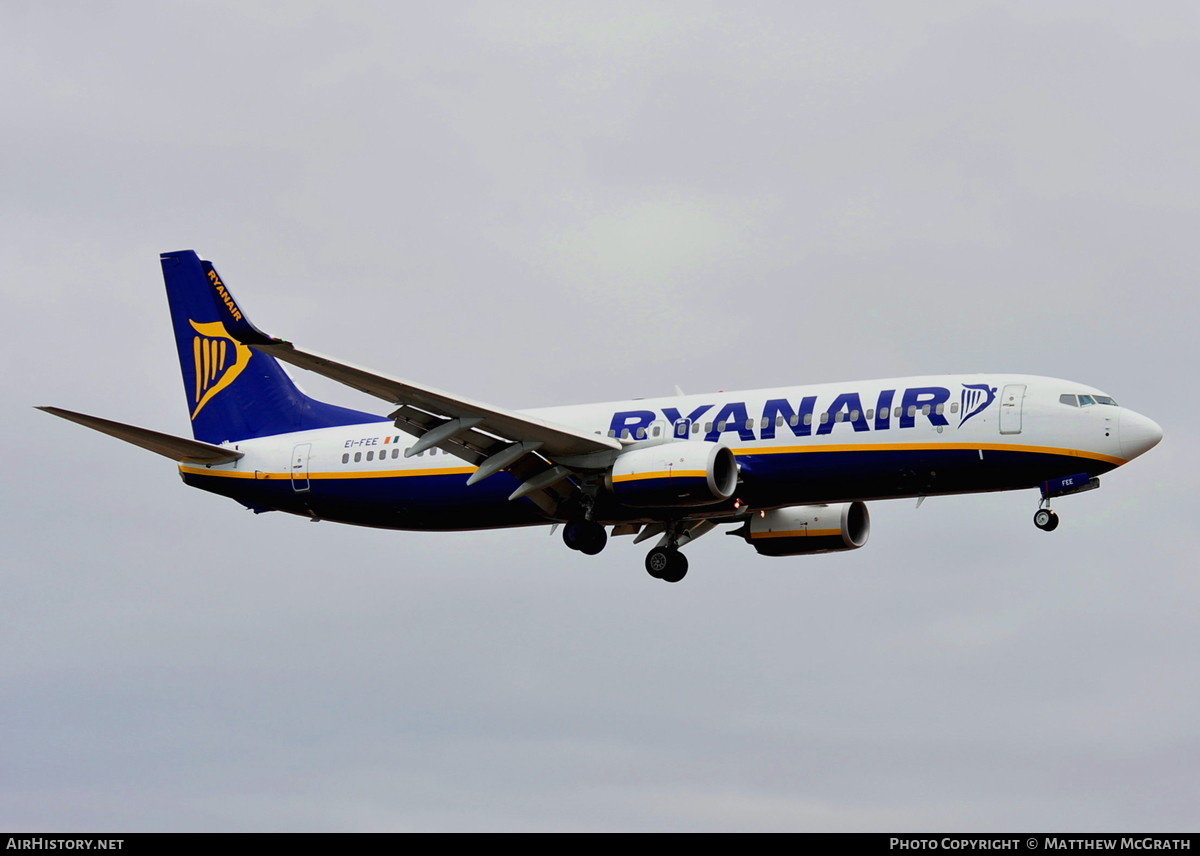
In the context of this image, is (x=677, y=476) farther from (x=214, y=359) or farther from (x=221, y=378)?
(x=214, y=359)

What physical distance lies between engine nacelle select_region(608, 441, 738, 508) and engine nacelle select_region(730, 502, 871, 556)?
251 inches

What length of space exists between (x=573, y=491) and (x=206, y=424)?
46.3 feet

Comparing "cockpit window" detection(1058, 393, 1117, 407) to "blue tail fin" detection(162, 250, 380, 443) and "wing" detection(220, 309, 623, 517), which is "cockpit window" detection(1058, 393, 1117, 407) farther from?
"blue tail fin" detection(162, 250, 380, 443)

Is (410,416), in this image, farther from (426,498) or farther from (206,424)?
(206,424)

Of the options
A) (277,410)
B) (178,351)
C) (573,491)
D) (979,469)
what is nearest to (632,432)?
(573,491)

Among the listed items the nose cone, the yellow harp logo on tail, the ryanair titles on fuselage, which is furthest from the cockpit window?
the yellow harp logo on tail

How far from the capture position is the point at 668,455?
43438 millimetres

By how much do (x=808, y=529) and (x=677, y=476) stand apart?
8.21 m

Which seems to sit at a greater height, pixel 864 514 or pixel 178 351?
pixel 178 351

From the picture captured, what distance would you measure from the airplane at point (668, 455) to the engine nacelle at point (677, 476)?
0.05 meters

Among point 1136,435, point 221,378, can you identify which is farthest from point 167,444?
point 1136,435

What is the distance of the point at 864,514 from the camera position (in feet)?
166

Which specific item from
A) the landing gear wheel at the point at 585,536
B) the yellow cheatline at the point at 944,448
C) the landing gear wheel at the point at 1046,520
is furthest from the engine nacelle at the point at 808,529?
the landing gear wheel at the point at 1046,520

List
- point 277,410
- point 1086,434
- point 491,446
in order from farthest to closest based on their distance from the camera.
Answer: point 277,410
point 491,446
point 1086,434
